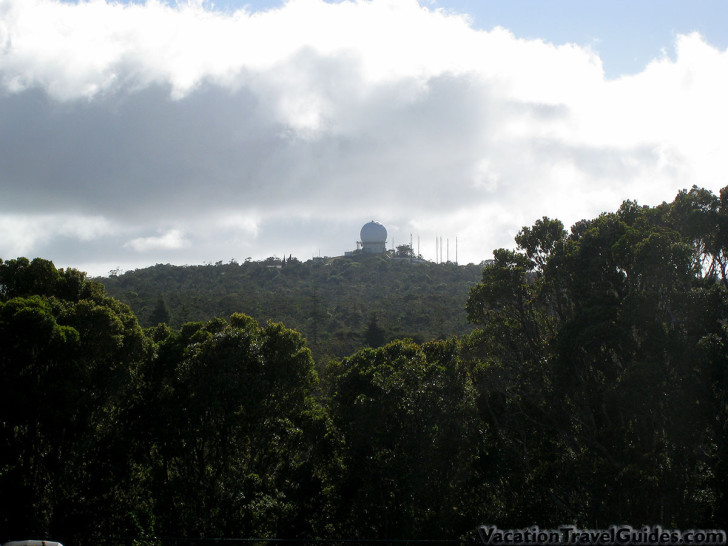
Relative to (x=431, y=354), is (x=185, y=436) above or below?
below

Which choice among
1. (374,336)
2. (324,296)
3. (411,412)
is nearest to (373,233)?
(324,296)

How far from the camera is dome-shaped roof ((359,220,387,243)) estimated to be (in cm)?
9331

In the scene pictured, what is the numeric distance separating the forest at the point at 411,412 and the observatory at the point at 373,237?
74803 mm

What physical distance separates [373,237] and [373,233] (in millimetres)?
816

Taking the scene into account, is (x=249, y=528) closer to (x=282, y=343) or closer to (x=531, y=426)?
(x=282, y=343)

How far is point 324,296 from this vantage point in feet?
239

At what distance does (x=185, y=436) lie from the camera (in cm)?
1650

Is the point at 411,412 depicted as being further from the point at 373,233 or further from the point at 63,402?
the point at 373,233

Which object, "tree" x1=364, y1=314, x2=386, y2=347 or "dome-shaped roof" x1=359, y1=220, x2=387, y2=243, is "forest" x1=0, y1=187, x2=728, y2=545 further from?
"dome-shaped roof" x1=359, y1=220, x2=387, y2=243

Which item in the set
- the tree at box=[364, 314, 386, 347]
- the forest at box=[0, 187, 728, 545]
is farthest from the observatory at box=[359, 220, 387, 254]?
the forest at box=[0, 187, 728, 545]

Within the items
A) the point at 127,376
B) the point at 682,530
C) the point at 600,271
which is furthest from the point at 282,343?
the point at 682,530

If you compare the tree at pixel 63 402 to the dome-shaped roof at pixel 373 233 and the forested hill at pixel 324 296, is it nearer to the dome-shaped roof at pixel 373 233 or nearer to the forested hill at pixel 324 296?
the forested hill at pixel 324 296

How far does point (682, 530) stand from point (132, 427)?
14.4 m

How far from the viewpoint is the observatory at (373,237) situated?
307 ft
